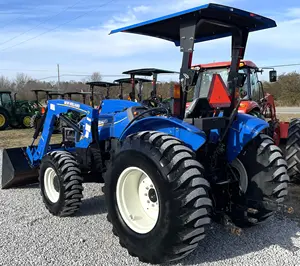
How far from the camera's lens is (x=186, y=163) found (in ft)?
9.98

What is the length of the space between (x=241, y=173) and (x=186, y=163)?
127cm

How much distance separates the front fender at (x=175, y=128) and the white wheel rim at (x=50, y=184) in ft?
5.79

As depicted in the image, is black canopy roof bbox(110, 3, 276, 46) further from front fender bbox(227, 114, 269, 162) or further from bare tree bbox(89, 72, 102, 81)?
bare tree bbox(89, 72, 102, 81)

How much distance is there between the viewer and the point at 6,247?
A: 3.83m

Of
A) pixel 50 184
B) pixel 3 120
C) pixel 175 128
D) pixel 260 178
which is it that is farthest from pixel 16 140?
pixel 260 178

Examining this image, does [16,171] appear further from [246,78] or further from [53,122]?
[246,78]

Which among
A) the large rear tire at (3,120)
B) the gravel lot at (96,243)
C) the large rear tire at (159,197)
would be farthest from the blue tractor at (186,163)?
the large rear tire at (3,120)

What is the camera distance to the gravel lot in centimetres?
349

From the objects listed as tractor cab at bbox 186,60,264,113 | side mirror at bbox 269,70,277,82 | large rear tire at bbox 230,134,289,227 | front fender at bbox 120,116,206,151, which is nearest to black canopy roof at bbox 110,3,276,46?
front fender at bbox 120,116,206,151

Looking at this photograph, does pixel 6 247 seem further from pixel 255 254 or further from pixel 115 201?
pixel 255 254

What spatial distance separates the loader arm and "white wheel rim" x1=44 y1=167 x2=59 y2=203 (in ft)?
1.89

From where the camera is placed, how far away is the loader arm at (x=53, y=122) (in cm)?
504

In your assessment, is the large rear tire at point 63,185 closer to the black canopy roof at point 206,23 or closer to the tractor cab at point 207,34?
the tractor cab at point 207,34

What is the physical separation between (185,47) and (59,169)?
2.46 metres
